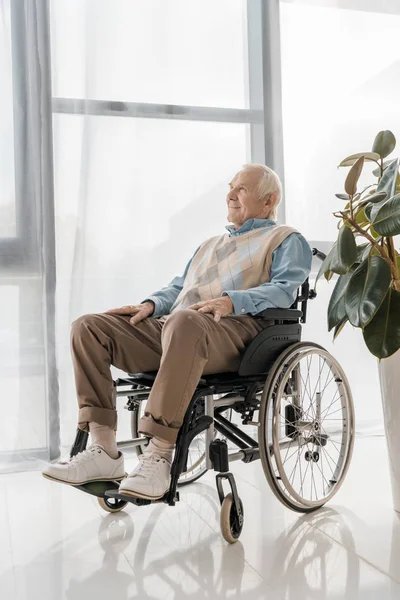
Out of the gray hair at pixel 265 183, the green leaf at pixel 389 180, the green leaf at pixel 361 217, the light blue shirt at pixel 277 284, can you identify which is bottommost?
the light blue shirt at pixel 277 284

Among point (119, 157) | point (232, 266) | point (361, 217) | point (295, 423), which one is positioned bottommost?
point (295, 423)

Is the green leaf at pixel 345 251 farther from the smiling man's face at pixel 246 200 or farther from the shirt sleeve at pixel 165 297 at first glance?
the shirt sleeve at pixel 165 297

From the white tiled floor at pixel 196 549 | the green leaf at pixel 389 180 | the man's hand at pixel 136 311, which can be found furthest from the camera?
the man's hand at pixel 136 311

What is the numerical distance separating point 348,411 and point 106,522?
80cm

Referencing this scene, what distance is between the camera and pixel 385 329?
6.31 feet

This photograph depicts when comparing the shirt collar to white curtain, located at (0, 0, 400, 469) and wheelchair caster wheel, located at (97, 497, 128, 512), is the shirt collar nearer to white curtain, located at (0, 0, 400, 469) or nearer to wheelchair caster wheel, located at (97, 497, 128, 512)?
white curtain, located at (0, 0, 400, 469)

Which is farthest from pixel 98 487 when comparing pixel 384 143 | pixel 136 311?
pixel 384 143

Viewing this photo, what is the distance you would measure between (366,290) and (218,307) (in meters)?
0.40

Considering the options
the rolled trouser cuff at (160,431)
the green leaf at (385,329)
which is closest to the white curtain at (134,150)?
the rolled trouser cuff at (160,431)

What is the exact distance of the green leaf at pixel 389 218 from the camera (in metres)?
1.84

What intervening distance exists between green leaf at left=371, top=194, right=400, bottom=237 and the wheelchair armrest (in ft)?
1.27

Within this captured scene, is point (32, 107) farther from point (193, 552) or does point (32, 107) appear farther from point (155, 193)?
point (193, 552)

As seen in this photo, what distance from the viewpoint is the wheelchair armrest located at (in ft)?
6.77

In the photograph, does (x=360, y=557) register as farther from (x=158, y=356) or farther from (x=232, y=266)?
(x=232, y=266)
